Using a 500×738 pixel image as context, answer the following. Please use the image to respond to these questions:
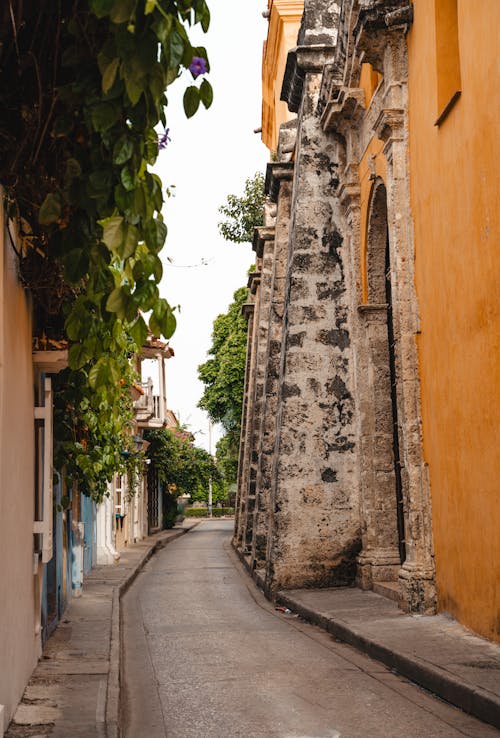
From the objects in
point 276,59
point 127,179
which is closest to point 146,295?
point 127,179

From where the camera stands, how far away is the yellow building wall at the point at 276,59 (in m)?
24.2

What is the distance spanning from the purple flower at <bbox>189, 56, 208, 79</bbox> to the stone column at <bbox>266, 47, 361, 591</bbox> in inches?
447

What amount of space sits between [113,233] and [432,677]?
13.8 ft

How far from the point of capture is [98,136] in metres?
4.49

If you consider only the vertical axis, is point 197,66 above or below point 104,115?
above

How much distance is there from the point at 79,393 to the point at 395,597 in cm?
522

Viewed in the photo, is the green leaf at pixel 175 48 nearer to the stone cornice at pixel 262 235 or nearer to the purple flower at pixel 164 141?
the purple flower at pixel 164 141

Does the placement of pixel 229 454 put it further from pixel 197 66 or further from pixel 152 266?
pixel 197 66

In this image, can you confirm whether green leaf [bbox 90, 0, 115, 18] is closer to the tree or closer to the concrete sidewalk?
the concrete sidewalk

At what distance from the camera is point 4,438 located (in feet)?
18.1

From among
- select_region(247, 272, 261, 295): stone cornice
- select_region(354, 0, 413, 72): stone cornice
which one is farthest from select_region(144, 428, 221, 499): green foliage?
select_region(354, 0, 413, 72): stone cornice

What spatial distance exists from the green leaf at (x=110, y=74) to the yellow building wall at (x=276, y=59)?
17984 millimetres

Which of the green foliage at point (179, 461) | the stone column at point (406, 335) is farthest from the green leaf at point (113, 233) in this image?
the green foliage at point (179, 461)

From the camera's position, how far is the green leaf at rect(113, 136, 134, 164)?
3.85 meters
